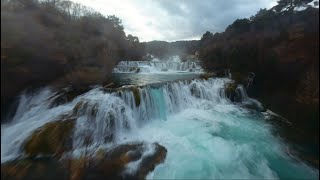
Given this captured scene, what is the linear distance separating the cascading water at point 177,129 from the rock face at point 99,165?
0.24 m

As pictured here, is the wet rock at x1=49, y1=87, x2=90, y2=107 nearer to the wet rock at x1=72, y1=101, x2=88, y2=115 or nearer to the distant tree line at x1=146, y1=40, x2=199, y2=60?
the wet rock at x1=72, y1=101, x2=88, y2=115

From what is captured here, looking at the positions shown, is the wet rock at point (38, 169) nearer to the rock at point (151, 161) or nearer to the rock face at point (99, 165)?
the rock face at point (99, 165)

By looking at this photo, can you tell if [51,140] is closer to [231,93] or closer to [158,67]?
[231,93]

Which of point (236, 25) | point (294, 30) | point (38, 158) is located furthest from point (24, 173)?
point (236, 25)

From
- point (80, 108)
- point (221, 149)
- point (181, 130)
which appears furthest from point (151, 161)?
point (80, 108)

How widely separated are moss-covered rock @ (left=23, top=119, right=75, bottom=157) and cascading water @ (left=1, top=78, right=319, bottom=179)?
18cm

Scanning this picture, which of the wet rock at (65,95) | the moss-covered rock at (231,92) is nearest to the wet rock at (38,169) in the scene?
the wet rock at (65,95)

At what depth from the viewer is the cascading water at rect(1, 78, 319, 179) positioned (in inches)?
182

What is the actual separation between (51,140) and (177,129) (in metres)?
3.96

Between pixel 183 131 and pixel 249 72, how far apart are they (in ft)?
17.8

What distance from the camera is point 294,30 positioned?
11.2 ft

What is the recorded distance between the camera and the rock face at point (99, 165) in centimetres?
368

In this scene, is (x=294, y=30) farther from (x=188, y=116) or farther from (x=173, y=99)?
(x=173, y=99)

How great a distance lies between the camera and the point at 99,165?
4562 millimetres
